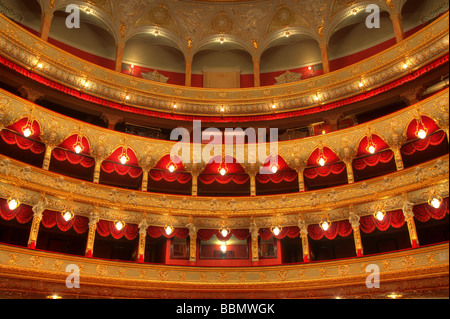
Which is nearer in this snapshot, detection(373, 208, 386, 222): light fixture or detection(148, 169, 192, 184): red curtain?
detection(373, 208, 386, 222): light fixture

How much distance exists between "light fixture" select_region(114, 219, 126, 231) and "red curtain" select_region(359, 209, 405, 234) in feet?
29.7

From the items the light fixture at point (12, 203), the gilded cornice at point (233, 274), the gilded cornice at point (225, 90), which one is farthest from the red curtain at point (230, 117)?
the gilded cornice at point (233, 274)

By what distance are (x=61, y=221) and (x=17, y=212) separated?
1482mm

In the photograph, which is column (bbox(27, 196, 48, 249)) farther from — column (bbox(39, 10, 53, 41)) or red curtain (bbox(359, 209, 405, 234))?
red curtain (bbox(359, 209, 405, 234))

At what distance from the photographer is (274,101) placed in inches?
750

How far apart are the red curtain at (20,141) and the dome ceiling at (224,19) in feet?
23.9

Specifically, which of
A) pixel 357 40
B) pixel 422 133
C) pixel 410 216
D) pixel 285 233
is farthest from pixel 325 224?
pixel 357 40

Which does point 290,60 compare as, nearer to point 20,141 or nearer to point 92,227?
point 92,227

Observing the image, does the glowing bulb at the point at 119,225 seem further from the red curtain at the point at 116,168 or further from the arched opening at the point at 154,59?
the arched opening at the point at 154,59

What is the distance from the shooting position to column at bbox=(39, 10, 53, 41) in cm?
1736

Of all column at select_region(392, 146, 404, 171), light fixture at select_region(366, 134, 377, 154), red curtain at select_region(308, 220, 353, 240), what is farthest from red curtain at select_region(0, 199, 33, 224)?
column at select_region(392, 146, 404, 171)

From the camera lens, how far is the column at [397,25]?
1734cm

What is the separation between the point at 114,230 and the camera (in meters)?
15.4
